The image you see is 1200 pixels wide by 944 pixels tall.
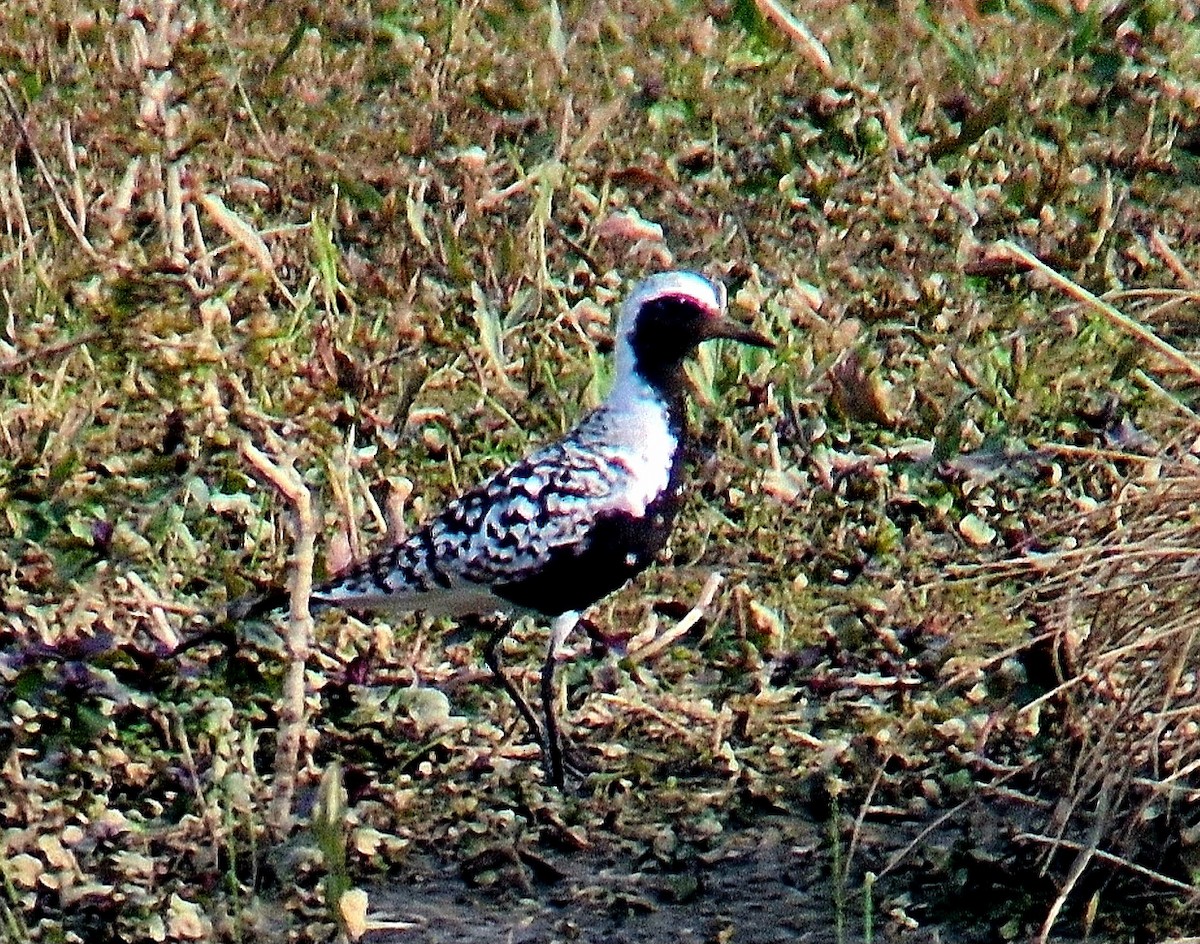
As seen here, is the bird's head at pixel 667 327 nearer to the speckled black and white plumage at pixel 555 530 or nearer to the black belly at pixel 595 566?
the speckled black and white plumage at pixel 555 530

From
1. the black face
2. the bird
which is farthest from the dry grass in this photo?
the black face

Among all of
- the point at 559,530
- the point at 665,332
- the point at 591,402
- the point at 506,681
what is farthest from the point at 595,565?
the point at 591,402

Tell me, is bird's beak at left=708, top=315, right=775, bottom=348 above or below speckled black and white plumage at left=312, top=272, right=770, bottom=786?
above

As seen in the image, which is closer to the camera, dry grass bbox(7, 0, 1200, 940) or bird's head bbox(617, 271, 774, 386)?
dry grass bbox(7, 0, 1200, 940)

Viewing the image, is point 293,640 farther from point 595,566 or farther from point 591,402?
point 591,402

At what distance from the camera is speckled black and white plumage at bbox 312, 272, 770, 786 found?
546cm

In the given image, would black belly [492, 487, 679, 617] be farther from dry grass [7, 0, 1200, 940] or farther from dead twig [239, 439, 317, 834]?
dead twig [239, 439, 317, 834]

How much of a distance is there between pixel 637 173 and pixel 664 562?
2303 millimetres

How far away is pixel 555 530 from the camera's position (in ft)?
17.9

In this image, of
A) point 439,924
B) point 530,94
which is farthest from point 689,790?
point 530,94

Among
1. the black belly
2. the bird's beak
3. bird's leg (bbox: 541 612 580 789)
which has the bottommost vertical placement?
bird's leg (bbox: 541 612 580 789)

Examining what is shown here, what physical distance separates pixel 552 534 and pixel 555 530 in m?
0.01

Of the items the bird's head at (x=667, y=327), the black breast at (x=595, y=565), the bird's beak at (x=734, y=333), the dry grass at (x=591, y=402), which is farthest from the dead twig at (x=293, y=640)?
the bird's beak at (x=734, y=333)

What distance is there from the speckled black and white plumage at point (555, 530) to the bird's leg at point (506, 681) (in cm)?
7
